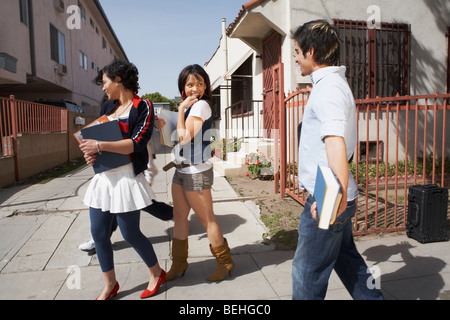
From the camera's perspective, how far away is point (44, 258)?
3525mm

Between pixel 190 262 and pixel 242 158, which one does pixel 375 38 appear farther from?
pixel 190 262

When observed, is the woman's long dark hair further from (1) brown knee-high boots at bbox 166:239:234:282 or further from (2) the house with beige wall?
(2) the house with beige wall

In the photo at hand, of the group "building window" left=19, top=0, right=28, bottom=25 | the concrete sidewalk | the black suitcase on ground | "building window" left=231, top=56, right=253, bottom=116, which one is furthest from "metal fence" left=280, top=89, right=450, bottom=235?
"building window" left=19, top=0, right=28, bottom=25

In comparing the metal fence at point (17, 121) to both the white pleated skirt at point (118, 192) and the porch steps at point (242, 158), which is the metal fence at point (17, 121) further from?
the white pleated skirt at point (118, 192)

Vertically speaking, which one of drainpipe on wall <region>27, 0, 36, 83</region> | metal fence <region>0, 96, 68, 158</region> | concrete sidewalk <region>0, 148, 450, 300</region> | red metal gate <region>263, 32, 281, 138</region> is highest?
drainpipe on wall <region>27, 0, 36, 83</region>

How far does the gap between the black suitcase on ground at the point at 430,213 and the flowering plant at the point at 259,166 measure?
134 inches

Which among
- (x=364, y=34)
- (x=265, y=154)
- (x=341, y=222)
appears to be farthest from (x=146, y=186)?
(x=364, y=34)

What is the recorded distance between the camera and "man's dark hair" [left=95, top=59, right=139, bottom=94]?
265cm

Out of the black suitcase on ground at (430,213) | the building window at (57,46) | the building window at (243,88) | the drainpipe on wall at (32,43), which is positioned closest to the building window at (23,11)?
the drainpipe on wall at (32,43)

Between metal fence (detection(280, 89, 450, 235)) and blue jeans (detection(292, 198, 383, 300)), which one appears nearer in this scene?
blue jeans (detection(292, 198, 383, 300))

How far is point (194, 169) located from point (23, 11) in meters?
12.9

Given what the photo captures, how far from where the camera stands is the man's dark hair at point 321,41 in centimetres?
179

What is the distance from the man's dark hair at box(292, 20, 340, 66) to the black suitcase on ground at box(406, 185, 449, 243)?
260cm
